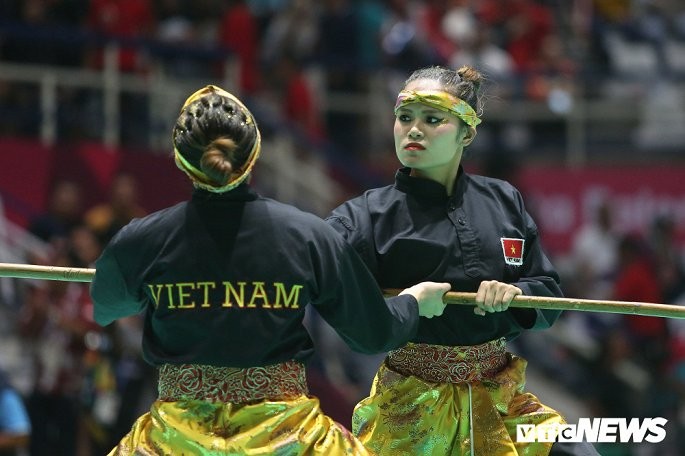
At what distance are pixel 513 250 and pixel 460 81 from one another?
1.99 feet

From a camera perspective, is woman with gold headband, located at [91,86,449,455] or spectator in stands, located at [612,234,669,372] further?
spectator in stands, located at [612,234,669,372]

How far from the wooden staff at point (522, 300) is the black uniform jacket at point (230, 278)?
373mm

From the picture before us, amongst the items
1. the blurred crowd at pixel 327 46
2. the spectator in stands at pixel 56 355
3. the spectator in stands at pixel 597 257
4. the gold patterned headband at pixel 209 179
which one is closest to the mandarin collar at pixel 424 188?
the gold patterned headband at pixel 209 179

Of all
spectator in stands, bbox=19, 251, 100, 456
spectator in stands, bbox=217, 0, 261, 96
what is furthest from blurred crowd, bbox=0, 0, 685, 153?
spectator in stands, bbox=19, 251, 100, 456

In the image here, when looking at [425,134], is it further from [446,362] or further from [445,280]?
[446,362]

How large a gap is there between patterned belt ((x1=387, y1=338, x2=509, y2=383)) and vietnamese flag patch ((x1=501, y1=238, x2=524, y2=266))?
29cm

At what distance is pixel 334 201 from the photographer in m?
11.3

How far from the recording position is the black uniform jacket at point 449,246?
4465mm

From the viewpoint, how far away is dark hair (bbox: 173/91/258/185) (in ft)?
12.2

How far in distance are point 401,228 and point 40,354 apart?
12.9ft

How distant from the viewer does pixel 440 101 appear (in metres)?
4.51

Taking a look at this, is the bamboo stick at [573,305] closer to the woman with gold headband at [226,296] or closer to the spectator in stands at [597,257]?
the woman with gold headband at [226,296]

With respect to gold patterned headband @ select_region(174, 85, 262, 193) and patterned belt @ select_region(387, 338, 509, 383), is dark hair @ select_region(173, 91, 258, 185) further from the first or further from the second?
patterned belt @ select_region(387, 338, 509, 383)

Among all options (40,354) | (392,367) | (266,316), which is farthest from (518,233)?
(40,354)
